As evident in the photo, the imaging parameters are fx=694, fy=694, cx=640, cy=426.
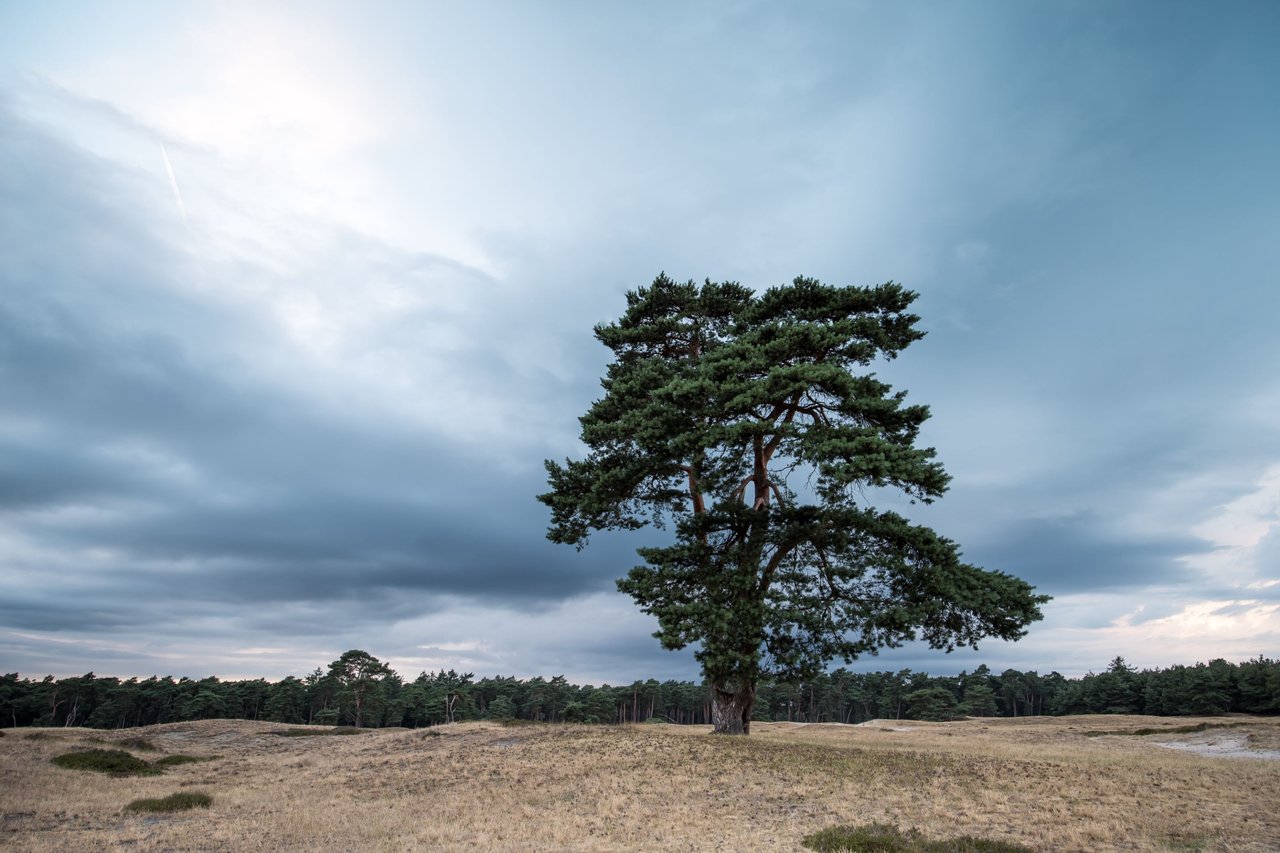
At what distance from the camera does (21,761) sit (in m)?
29.1

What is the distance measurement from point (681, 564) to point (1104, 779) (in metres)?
13.7

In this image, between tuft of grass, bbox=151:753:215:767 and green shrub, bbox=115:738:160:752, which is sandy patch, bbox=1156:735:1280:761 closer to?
tuft of grass, bbox=151:753:215:767

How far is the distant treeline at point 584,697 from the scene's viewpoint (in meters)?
89.8

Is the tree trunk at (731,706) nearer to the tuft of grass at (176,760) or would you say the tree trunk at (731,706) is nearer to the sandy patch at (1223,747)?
the sandy patch at (1223,747)

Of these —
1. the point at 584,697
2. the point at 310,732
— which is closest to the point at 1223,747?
the point at 310,732

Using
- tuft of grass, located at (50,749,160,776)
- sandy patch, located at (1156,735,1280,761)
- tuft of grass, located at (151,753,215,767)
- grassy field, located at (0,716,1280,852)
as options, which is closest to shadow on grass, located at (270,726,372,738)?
tuft of grass, located at (151,753,215,767)

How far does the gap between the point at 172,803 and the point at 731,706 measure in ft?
61.9

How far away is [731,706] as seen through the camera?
27.6 m

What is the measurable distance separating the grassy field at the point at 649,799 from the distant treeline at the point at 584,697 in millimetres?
63740

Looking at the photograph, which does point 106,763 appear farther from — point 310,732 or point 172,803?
point 310,732

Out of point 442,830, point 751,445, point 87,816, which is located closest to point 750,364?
point 751,445

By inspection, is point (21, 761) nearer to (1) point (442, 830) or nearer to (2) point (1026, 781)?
(1) point (442, 830)

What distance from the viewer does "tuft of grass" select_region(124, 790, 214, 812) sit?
20.1 meters

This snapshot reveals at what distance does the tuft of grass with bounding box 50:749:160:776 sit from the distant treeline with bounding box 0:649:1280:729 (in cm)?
5746
